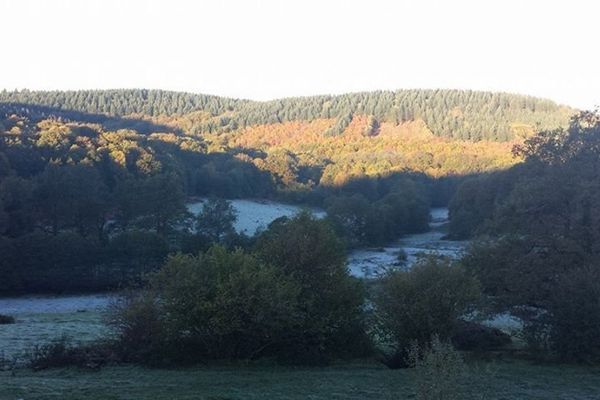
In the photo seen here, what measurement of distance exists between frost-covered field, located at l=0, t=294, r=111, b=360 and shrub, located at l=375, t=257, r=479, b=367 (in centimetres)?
1555

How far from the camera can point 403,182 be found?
13688cm

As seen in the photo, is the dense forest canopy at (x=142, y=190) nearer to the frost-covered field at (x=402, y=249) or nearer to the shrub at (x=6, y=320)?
the frost-covered field at (x=402, y=249)

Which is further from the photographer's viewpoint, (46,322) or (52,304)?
(52,304)

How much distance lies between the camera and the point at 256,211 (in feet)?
405

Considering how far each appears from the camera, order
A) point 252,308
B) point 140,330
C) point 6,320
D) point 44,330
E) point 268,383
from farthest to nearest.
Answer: point 6,320 → point 44,330 → point 140,330 → point 252,308 → point 268,383

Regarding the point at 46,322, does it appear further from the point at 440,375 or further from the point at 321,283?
the point at 440,375

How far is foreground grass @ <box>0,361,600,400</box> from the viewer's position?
21.4m

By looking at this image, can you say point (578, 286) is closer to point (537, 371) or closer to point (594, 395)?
point (537, 371)

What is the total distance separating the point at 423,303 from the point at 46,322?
87.8ft

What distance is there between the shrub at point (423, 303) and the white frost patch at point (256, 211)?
68.9 meters

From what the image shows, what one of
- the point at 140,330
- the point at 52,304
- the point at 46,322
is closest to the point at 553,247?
the point at 140,330

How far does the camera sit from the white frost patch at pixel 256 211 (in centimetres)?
10819

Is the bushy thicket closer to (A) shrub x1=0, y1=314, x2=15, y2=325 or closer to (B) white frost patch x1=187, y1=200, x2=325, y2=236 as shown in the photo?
(A) shrub x1=0, y1=314, x2=15, y2=325

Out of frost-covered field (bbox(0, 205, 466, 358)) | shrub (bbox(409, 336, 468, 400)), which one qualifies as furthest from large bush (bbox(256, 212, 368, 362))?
shrub (bbox(409, 336, 468, 400))
